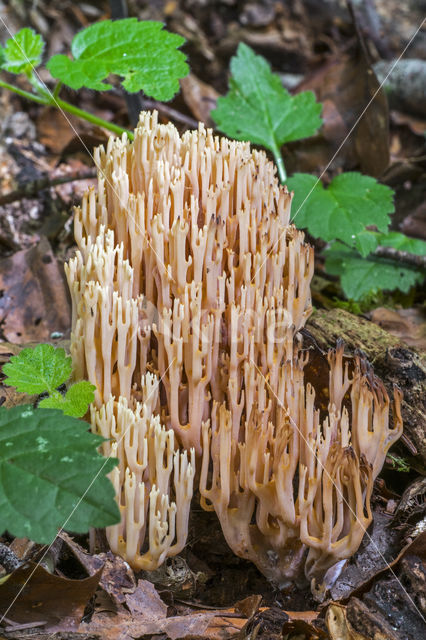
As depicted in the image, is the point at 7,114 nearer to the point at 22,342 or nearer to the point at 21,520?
the point at 22,342

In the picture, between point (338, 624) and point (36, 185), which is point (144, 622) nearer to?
point (338, 624)

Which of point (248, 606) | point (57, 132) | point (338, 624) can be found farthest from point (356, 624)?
point (57, 132)

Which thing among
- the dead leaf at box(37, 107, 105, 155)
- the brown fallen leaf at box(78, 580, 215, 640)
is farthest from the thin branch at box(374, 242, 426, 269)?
the dead leaf at box(37, 107, 105, 155)

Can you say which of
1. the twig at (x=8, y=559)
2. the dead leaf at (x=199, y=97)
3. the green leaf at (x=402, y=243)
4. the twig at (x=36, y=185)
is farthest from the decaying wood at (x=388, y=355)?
the dead leaf at (x=199, y=97)

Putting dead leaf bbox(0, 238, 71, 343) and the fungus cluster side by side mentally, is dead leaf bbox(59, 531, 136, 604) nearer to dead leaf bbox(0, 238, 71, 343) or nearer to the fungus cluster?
the fungus cluster

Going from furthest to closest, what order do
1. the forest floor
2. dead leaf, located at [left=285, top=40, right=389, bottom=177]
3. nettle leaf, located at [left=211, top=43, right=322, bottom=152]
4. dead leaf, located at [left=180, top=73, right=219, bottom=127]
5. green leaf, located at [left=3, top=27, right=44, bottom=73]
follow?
dead leaf, located at [left=180, top=73, right=219, bottom=127]
dead leaf, located at [left=285, top=40, right=389, bottom=177]
nettle leaf, located at [left=211, top=43, right=322, bottom=152]
green leaf, located at [left=3, top=27, right=44, bottom=73]
the forest floor
